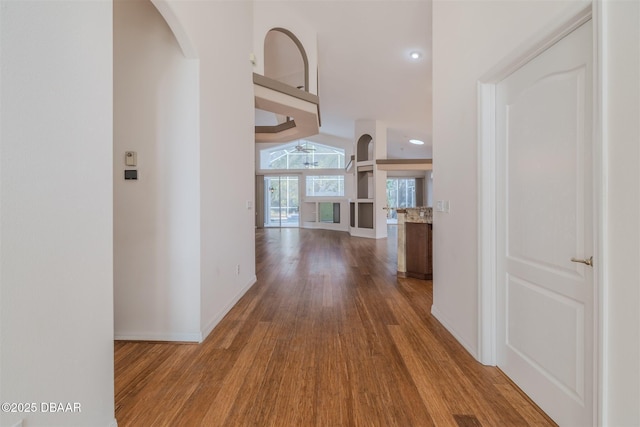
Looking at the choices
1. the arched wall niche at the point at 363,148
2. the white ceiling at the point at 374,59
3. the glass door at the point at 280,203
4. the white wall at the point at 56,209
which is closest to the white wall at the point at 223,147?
the white wall at the point at 56,209

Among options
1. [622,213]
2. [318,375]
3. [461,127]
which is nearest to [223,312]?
[318,375]

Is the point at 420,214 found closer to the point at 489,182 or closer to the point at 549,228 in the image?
the point at 489,182

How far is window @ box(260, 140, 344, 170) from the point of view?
11734 mm

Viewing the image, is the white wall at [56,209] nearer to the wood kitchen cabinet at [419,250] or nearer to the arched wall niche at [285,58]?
the wood kitchen cabinet at [419,250]

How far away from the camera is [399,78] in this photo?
555cm

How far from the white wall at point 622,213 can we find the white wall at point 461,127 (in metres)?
0.51

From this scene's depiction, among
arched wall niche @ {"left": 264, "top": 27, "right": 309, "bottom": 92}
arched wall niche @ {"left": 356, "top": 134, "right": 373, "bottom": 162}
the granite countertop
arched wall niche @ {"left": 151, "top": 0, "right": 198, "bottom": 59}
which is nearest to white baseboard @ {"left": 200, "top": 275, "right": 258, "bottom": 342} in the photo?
arched wall niche @ {"left": 151, "top": 0, "right": 198, "bottom": 59}

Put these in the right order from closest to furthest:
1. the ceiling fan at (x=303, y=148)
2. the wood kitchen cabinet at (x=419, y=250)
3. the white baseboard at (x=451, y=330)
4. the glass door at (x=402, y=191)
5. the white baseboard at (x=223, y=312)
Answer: the white baseboard at (x=451, y=330) → the white baseboard at (x=223, y=312) → the wood kitchen cabinet at (x=419, y=250) → the ceiling fan at (x=303, y=148) → the glass door at (x=402, y=191)

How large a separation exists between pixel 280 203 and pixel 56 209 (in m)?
11.2

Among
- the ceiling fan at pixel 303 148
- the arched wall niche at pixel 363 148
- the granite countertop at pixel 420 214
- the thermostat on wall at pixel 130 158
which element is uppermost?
the ceiling fan at pixel 303 148

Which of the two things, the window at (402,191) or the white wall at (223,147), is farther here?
the window at (402,191)

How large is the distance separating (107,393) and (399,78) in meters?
6.12

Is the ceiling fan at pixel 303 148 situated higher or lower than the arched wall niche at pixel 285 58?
lower

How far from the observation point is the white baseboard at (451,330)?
75.8 inches
